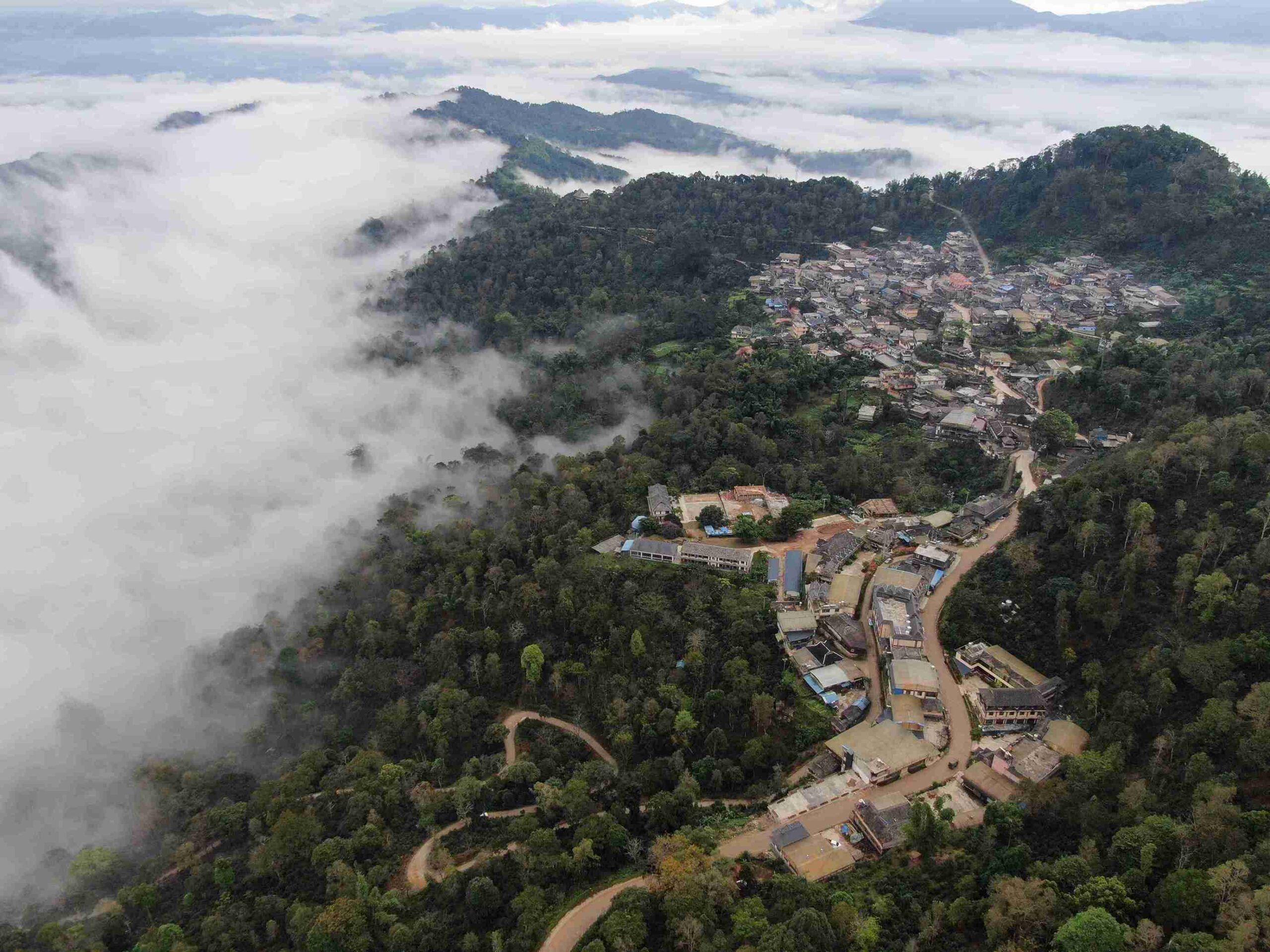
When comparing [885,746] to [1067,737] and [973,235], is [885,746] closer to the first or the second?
[1067,737]

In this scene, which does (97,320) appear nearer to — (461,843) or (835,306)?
(835,306)

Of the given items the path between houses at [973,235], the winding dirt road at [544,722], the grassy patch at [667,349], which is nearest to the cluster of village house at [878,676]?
the winding dirt road at [544,722]

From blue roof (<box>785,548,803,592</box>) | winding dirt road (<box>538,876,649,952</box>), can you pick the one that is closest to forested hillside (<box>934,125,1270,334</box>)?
blue roof (<box>785,548,803,592</box>)

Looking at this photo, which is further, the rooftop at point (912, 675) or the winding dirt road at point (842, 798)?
the rooftop at point (912, 675)

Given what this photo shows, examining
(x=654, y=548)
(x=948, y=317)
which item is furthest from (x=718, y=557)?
(x=948, y=317)

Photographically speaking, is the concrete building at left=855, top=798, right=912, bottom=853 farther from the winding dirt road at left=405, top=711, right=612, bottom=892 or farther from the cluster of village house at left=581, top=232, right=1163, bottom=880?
the winding dirt road at left=405, top=711, right=612, bottom=892

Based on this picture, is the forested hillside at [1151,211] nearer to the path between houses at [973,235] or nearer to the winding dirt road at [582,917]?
the path between houses at [973,235]
